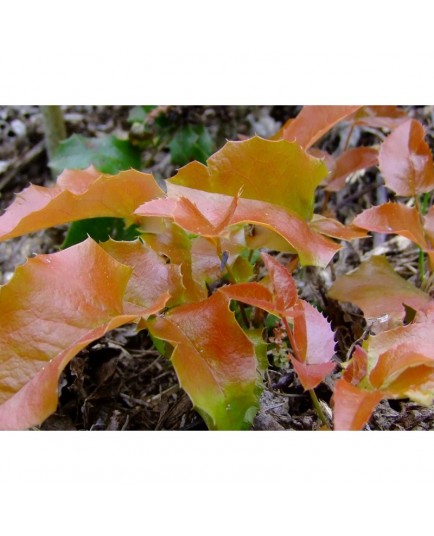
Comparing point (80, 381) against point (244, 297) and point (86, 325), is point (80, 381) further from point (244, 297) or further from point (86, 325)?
point (244, 297)

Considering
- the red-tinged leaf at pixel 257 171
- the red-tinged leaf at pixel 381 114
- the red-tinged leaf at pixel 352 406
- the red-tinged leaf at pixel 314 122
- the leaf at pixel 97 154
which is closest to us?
the red-tinged leaf at pixel 352 406

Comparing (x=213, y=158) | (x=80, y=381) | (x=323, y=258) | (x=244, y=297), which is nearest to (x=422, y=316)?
(x=323, y=258)

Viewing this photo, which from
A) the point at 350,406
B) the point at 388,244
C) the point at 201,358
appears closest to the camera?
the point at 350,406

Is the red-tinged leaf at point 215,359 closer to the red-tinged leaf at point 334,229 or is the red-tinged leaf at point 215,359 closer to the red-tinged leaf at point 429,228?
the red-tinged leaf at point 334,229

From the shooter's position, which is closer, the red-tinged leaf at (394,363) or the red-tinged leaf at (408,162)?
the red-tinged leaf at (394,363)

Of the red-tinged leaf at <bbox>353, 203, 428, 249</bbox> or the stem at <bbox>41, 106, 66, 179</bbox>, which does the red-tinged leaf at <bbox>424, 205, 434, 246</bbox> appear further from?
Result: the stem at <bbox>41, 106, 66, 179</bbox>

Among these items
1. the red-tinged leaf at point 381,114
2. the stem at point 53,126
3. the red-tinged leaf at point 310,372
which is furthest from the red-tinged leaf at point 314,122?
the stem at point 53,126

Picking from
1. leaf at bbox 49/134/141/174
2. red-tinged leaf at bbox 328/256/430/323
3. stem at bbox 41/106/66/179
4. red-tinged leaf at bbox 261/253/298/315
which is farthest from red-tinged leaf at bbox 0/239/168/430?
stem at bbox 41/106/66/179
